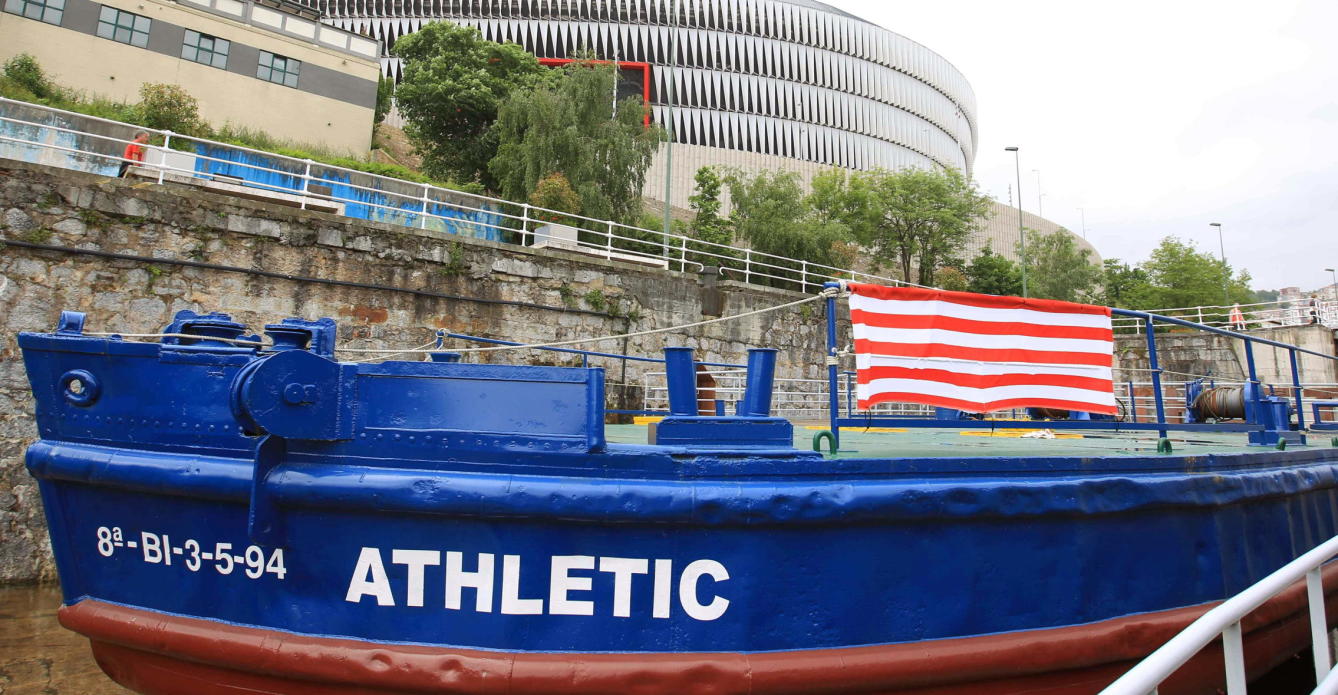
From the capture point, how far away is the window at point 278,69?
26.2 m

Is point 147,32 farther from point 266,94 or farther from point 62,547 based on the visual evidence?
point 62,547

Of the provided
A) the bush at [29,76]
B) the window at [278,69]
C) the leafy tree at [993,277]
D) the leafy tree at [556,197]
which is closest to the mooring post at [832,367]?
the leafy tree at [556,197]

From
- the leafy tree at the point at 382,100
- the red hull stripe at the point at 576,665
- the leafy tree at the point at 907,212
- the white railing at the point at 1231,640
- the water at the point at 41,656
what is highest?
the leafy tree at the point at 382,100

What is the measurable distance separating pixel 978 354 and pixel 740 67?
178 feet

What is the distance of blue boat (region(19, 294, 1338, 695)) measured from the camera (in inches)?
122

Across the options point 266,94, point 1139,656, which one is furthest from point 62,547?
point 266,94

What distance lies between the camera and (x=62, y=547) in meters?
3.67

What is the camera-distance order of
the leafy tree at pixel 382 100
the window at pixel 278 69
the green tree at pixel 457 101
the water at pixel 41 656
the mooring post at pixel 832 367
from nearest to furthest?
the mooring post at pixel 832 367, the water at pixel 41 656, the window at pixel 278 69, the green tree at pixel 457 101, the leafy tree at pixel 382 100

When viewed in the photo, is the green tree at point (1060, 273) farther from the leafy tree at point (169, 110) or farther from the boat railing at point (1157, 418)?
the leafy tree at point (169, 110)

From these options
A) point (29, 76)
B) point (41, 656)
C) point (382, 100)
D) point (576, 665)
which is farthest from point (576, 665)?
point (382, 100)

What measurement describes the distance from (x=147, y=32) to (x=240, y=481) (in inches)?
1123

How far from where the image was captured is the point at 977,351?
4.25 metres

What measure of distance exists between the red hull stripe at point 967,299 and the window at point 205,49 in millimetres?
28308

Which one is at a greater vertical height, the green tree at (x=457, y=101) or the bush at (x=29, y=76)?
the green tree at (x=457, y=101)
